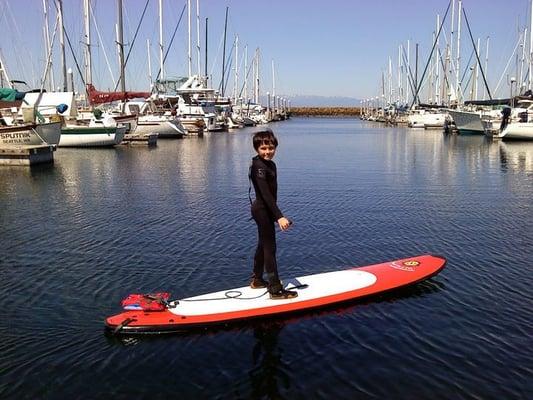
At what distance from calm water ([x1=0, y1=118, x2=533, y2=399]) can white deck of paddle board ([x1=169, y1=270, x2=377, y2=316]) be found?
27 cm

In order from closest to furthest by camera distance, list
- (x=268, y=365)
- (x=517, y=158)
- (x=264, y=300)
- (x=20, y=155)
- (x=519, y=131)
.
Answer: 1. (x=268, y=365)
2. (x=264, y=300)
3. (x=20, y=155)
4. (x=517, y=158)
5. (x=519, y=131)

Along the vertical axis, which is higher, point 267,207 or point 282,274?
point 267,207

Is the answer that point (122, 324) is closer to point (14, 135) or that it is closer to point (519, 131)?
point (14, 135)

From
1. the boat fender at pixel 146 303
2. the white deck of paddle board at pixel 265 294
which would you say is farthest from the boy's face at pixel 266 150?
the boat fender at pixel 146 303

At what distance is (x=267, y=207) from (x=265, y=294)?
1250 millimetres

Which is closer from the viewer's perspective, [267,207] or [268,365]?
[268,365]

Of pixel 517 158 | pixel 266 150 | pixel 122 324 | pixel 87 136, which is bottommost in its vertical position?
pixel 122 324

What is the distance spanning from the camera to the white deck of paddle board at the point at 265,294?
6996 millimetres

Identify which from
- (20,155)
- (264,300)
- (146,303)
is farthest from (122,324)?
(20,155)

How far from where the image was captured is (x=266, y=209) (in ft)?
23.2

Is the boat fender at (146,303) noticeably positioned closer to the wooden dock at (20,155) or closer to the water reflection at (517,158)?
the wooden dock at (20,155)

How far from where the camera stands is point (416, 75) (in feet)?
303

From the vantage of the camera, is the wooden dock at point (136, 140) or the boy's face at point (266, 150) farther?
the wooden dock at point (136, 140)

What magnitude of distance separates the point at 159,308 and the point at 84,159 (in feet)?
88.2
